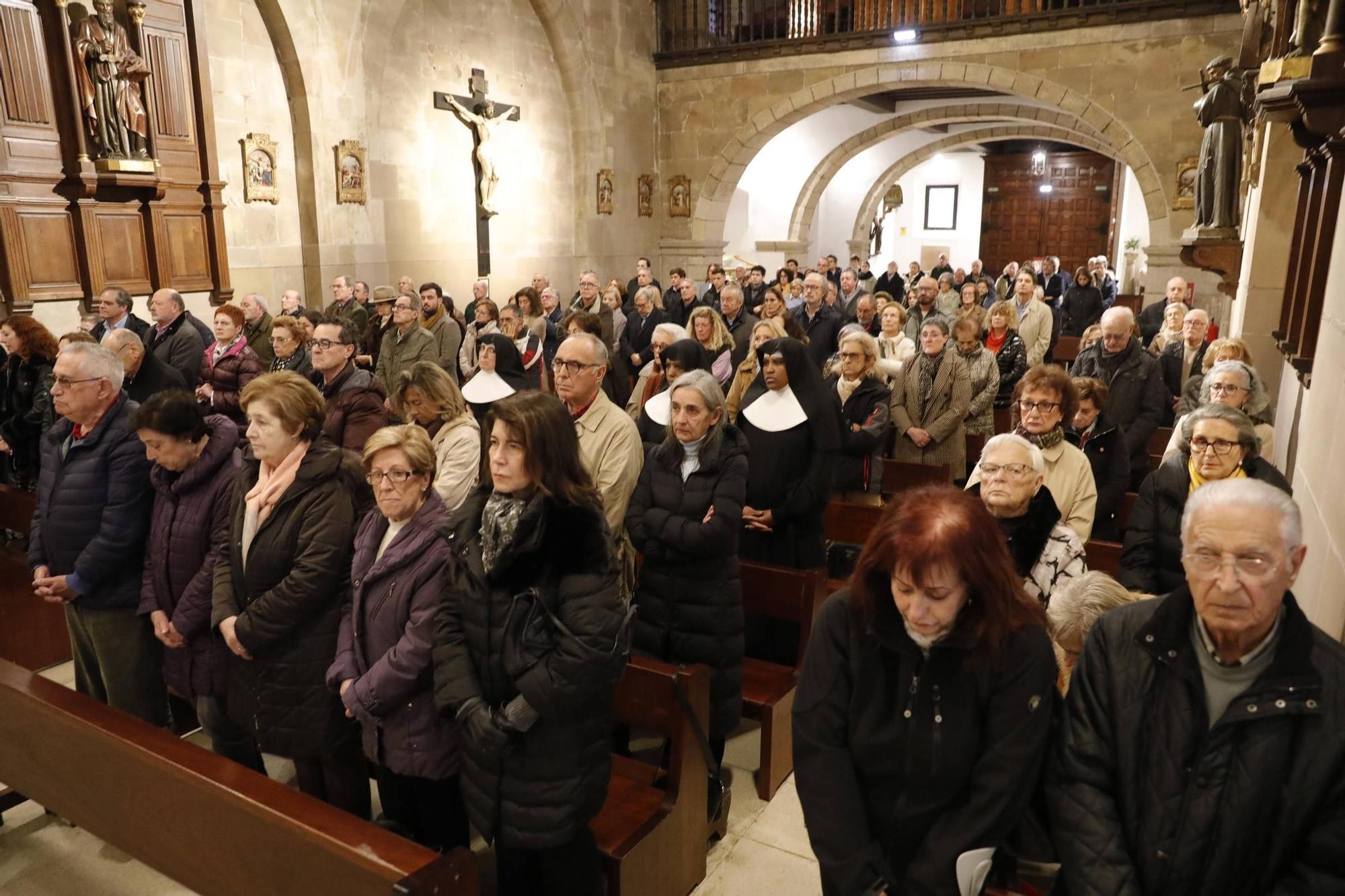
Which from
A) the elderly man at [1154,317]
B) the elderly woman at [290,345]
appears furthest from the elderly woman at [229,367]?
the elderly man at [1154,317]

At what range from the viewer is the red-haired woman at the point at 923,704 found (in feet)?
5.47

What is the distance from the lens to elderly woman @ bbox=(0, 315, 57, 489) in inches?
197

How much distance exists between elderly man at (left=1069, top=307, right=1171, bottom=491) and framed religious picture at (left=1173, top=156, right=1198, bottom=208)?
24.5 ft

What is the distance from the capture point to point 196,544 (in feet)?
9.45

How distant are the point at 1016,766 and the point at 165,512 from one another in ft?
8.50

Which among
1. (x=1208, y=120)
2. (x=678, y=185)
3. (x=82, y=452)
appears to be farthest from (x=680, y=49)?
(x=82, y=452)

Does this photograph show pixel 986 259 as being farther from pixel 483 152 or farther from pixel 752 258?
pixel 483 152

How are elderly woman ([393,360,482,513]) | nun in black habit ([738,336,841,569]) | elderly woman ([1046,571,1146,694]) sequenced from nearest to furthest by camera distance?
elderly woman ([1046,571,1146,694]), elderly woman ([393,360,482,513]), nun in black habit ([738,336,841,569])

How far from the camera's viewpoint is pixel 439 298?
8039 mm

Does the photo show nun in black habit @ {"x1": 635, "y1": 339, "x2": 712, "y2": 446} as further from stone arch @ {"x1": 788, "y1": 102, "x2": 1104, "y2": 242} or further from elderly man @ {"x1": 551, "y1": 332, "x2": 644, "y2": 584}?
stone arch @ {"x1": 788, "y1": 102, "x2": 1104, "y2": 242}

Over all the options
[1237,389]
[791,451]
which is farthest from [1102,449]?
[791,451]

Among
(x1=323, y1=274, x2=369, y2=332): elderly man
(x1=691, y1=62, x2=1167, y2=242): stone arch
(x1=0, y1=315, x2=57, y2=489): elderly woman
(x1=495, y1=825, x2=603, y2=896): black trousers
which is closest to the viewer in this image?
(x1=495, y1=825, x2=603, y2=896): black trousers

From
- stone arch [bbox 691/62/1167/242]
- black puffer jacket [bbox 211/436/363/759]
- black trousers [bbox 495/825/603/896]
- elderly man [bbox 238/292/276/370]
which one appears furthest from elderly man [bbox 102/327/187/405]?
stone arch [bbox 691/62/1167/242]

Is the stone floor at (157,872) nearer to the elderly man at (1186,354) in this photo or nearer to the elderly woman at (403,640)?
the elderly woman at (403,640)
